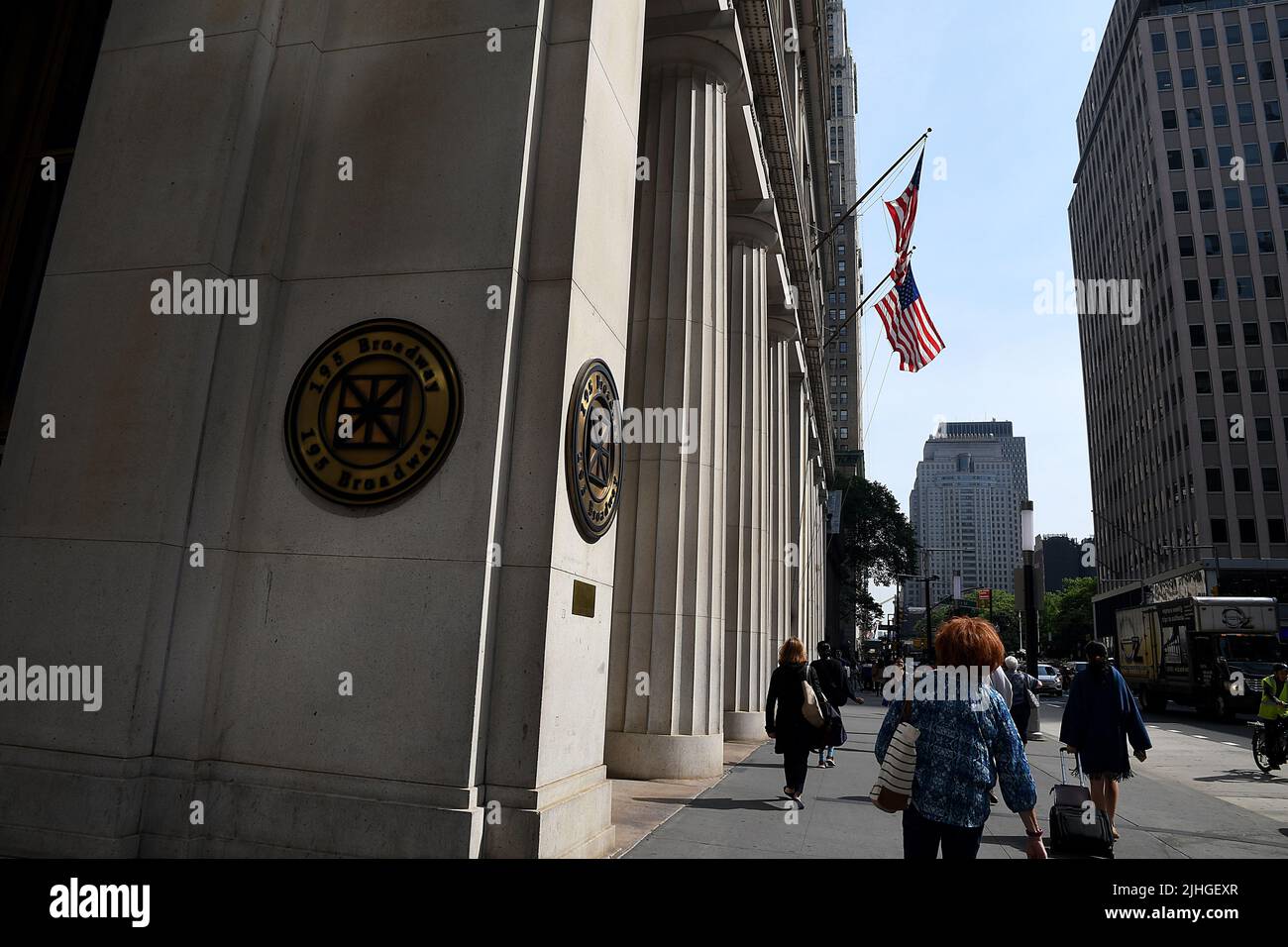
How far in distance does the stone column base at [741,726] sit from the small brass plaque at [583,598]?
1154 cm

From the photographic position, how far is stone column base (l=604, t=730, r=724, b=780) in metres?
11.0

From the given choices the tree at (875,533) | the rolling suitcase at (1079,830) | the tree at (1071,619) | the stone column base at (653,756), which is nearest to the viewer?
the rolling suitcase at (1079,830)

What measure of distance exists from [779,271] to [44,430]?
1739cm

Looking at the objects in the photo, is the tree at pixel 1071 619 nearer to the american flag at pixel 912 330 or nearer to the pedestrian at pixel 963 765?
the american flag at pixel 912 330

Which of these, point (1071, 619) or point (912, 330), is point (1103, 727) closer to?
point (912, 330)

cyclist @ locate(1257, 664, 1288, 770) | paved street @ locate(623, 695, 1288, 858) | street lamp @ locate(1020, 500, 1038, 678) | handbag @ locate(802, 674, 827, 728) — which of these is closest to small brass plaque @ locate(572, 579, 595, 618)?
paved street @ locate(623, 695, 1288, 858)

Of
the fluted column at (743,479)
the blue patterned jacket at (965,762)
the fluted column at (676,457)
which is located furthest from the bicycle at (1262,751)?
the blue patterned jacket at (965,762)

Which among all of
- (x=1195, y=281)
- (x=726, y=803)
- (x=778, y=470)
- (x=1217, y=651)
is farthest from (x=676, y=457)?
(x=1195, y=281)

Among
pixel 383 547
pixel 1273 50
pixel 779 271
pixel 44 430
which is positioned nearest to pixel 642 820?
pixel 383 547

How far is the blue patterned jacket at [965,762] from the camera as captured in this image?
4.25 m

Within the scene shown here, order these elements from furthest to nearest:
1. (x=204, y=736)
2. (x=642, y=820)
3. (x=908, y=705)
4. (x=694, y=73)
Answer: (x=694, y=73)
(x=642, y=820)
(x=204, y=736)
(x=908, y=705)

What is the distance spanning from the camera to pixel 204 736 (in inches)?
237

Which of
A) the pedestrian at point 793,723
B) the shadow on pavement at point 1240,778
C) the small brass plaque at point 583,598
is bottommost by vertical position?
the shadow on pavement at point 1240,778
